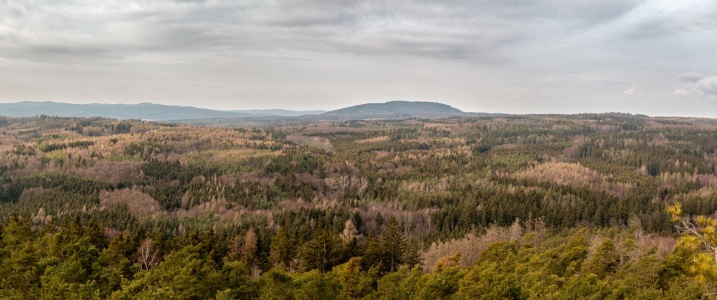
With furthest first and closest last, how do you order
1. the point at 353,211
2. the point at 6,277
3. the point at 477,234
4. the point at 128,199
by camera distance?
1. the point at 128,199
2. the point at 353,211
3. the point at 477,234
4. the point at 6,277

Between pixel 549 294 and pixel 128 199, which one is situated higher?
pixel 549 294

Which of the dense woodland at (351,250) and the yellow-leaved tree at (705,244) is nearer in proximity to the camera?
the yellow-leaved tree at (705,244)

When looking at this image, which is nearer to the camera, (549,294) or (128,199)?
(549,294)

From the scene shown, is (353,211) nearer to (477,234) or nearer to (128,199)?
(477,234)

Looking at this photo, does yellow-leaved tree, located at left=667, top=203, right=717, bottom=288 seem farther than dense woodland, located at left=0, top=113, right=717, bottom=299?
No

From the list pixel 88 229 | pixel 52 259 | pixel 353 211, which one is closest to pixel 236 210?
pixel 353 211

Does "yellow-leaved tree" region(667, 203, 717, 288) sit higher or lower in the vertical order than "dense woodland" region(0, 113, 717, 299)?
higher

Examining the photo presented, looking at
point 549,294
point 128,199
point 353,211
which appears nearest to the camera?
point 549,294

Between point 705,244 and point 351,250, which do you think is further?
point 351,250

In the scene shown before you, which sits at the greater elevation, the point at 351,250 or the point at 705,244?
the point at 705,244

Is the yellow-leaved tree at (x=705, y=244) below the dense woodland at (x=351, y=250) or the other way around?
the other way around
